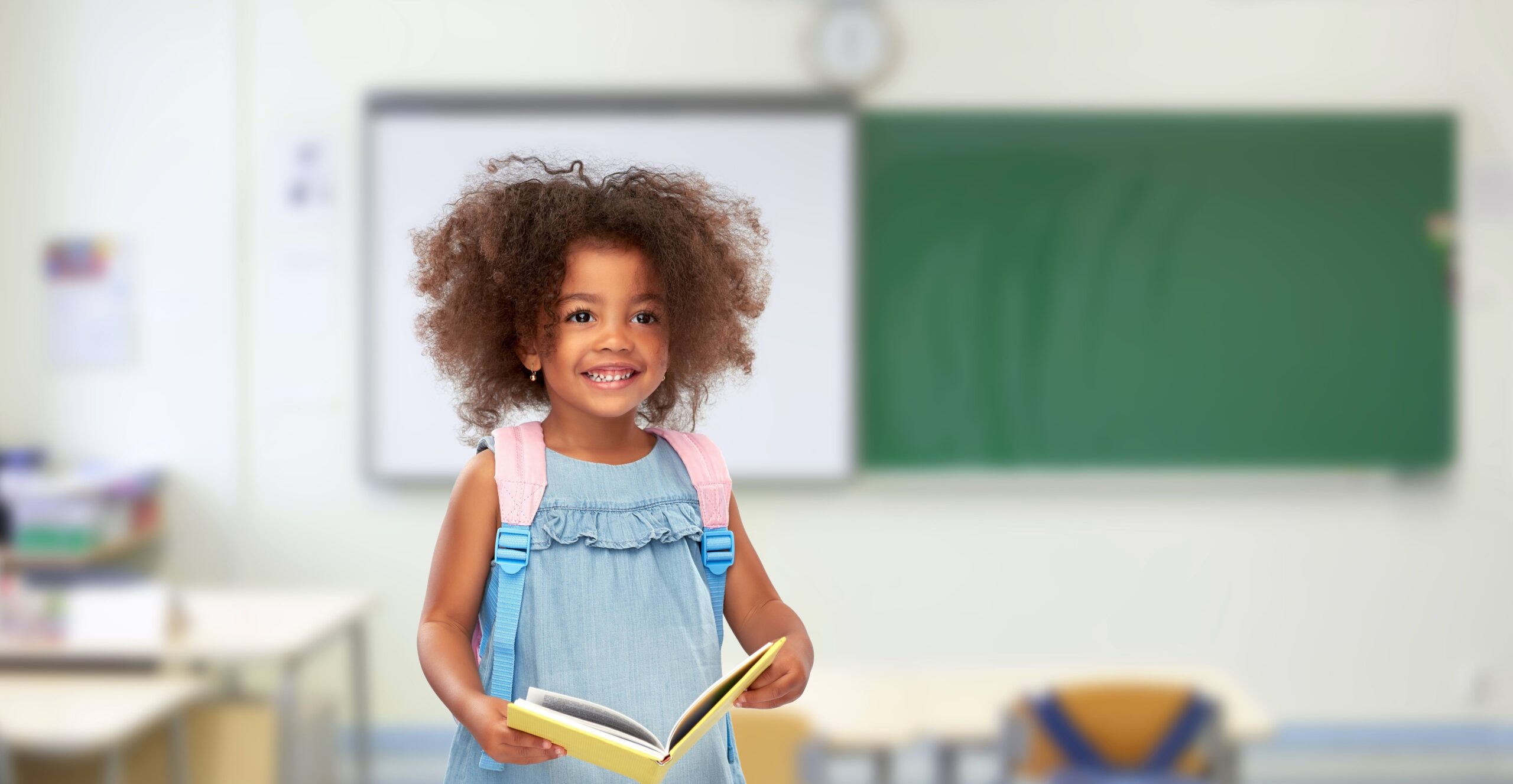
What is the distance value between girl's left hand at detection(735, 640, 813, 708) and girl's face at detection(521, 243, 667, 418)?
7.7 inches

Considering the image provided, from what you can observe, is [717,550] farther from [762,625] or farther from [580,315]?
[580,315]

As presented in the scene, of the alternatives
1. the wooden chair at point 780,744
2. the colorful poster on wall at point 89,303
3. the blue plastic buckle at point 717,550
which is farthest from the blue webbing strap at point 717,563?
the colorful poster on wall at point 89,303

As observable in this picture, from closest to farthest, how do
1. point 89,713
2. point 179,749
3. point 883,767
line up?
point 883,767
point 89,713
point 179,749

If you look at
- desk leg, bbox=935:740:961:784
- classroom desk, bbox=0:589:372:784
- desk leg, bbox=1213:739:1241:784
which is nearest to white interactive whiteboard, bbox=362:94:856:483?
classroom desk, bbox=0:589:372:784

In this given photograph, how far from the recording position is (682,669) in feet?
2.47

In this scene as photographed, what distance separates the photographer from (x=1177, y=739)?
1.70 metres

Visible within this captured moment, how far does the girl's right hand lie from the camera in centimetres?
64

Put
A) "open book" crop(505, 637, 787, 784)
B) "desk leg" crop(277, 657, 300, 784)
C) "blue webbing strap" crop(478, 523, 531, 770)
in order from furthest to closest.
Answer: "desk leg" crop(277, 657, 300, 784), "blue webbing strap" crop(478, 523, 531, 770), "open book" crop(505, 637, 787, 784)

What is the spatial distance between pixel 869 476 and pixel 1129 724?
737 millimetres

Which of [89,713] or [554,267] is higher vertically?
[554,267]

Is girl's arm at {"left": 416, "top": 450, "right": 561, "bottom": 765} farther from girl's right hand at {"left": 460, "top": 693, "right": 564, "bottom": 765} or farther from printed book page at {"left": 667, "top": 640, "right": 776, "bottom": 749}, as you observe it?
printed book page at {"left": 667, "top": 640, "right": 776, "bottom": 749}

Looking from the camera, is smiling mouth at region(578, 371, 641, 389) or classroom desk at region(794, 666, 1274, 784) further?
classroom desk at region(794, 666, 1274, 784)

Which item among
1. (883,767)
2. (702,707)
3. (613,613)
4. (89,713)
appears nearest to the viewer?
(702,707)

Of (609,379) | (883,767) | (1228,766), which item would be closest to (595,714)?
(609,379)
